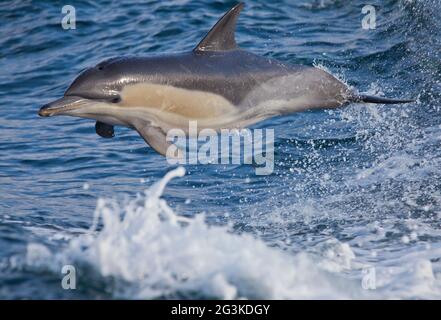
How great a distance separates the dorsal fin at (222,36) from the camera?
27.2 feet

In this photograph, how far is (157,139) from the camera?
8.01 metres

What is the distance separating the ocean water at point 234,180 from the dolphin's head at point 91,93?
3.19 feet

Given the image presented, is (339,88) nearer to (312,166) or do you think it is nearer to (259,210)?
(259,210)

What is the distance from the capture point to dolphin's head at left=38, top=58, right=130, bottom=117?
7.88 metres

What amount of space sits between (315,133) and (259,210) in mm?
2645

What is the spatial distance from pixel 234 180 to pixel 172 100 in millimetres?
2836

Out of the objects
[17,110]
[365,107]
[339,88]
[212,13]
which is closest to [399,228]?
[339,88]
